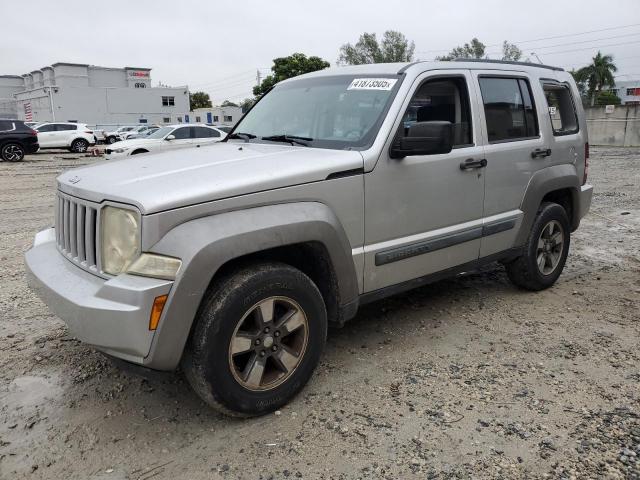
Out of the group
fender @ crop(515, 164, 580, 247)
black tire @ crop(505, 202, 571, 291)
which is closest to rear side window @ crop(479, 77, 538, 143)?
fender @ crop(515, 164, 580, 247)

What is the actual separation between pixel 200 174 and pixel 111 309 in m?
0.82

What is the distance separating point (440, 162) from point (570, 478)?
2065mm

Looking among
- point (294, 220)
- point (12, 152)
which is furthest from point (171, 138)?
point (294, 220)

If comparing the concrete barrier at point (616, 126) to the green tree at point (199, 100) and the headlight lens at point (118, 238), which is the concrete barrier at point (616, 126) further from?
the green tree at point (199, 100)

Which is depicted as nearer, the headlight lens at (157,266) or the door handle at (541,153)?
the headlight lens at (157,266)

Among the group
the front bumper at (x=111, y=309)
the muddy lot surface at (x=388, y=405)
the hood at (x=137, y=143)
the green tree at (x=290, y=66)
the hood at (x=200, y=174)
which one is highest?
the green tree at (x=290, y=66)

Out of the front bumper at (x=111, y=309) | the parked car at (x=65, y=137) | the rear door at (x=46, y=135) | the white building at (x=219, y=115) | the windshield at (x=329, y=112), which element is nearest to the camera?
the front bumper at (x=111, y=309)

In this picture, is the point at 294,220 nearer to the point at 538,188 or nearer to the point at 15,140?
the point at 538,188

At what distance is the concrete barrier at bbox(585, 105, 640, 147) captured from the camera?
24703mm

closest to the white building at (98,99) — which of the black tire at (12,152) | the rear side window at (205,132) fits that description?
the black tire at (12,152)

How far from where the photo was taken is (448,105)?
3977 millimetres

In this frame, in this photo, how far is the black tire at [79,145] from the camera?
2702 cm

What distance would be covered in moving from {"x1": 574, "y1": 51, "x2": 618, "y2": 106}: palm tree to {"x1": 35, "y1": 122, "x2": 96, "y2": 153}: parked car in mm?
51029

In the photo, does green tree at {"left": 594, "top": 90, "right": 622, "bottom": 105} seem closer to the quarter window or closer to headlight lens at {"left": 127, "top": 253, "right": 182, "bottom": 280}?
the quarter window
